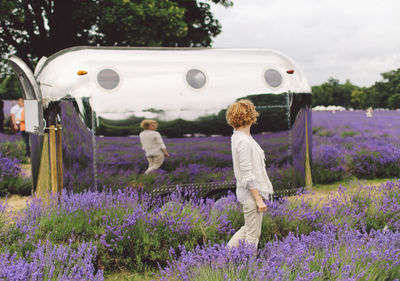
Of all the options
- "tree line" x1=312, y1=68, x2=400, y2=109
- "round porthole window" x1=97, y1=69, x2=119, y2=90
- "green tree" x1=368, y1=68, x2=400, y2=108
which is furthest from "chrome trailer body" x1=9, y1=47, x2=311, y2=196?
"green tree" x1=368, y1=68, x2=400, y2=108

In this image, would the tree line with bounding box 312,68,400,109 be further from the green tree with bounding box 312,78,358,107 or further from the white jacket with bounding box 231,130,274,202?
the white jacket with bounding box 231,130,274,202

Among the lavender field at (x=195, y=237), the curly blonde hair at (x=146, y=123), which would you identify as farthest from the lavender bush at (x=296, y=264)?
the curly blonde hair at (x=146, y=123)

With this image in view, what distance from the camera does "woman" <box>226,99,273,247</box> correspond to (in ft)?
12.2

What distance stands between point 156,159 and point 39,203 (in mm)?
1539

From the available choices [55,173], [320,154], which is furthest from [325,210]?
[320,154]

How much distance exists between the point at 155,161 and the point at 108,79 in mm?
1245

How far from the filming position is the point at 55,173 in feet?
17.8

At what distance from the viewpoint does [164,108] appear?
17.4 ft

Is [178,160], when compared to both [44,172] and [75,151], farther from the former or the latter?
[44,172]

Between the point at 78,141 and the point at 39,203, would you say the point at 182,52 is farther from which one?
the point at 39,203

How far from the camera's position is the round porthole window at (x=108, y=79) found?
17.0 feet

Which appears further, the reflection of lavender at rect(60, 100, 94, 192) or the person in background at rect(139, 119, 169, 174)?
the person in background at rect(139, 119, 169, 174)

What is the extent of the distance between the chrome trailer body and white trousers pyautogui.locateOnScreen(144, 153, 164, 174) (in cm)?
7

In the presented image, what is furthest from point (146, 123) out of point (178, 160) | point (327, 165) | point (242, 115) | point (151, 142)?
point (327, 165)
